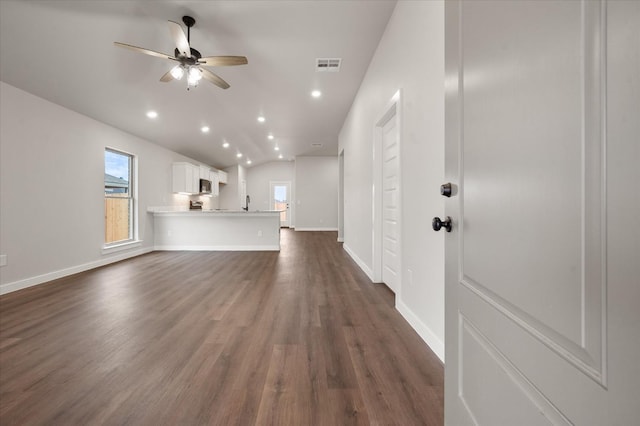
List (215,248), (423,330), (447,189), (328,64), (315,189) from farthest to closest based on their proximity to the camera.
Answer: (315,189)
(215,248)
(328,64)
(423,330)
(447,189)

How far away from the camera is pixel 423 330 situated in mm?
2031

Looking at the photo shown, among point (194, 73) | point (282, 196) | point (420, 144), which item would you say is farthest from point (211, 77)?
point (282, 196)

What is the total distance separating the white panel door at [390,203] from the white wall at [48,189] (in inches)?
177

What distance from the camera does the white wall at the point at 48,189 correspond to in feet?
10.8

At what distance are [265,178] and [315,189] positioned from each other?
9.19 feet

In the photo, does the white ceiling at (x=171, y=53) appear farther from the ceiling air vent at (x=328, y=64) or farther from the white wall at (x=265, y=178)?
the white wall at (x=265, y=178)

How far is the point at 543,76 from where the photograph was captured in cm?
56

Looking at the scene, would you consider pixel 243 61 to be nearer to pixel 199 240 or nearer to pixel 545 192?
pixel 545 192

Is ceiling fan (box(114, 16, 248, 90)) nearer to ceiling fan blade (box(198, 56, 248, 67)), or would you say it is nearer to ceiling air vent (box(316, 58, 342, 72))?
ceiling fan blade (box(198, 56, 248, 67))

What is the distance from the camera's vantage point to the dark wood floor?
4.43 feet

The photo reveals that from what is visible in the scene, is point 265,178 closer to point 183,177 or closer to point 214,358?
point 183,177

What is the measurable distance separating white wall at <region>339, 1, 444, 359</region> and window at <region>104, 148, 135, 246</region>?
16.0 ft

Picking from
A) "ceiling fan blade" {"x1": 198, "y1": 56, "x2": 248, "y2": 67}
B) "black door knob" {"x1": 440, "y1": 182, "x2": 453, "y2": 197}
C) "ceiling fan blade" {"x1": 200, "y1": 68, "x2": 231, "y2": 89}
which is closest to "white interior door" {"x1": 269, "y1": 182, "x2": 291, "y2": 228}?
"ceiling fan blade" {"x1": 200, "y1": 68, "x2": 231, "y2": 89}

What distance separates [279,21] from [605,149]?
3.05 metres
